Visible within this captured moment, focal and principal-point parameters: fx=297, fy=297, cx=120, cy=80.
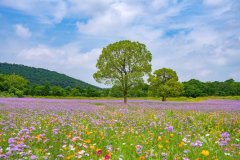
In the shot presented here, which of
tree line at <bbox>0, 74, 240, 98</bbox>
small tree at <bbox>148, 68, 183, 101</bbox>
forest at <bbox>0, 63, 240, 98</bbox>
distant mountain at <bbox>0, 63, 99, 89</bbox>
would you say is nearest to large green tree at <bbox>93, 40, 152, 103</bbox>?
small tree at <bbox>148, 68, 183, 101</bbox>

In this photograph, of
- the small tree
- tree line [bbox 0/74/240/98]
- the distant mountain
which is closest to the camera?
the small tree

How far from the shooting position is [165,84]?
151 feet

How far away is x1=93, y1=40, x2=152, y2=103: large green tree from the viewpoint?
34594 mm

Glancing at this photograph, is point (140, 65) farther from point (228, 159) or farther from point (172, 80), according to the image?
point (228, 159)

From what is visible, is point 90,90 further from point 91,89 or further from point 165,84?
point 165,84

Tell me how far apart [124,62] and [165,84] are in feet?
42.6

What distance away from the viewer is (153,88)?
47031 mm

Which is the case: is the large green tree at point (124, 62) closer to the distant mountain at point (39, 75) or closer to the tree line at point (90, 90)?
the tree line at point (90, 90)

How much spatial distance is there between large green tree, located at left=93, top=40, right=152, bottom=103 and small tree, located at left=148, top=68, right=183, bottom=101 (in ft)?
35.8

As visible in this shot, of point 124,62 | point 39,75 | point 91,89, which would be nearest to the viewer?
point 124,62

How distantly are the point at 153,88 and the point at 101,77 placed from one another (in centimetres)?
1353

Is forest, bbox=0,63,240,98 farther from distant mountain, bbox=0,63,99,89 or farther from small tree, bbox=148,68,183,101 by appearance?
distant mountain, bbox=0,63,99,89

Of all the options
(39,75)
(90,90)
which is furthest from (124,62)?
(39,75)

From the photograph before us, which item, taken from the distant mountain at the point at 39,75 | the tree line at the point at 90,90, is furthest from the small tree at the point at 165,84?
the distant mountain at the point at 39,75
